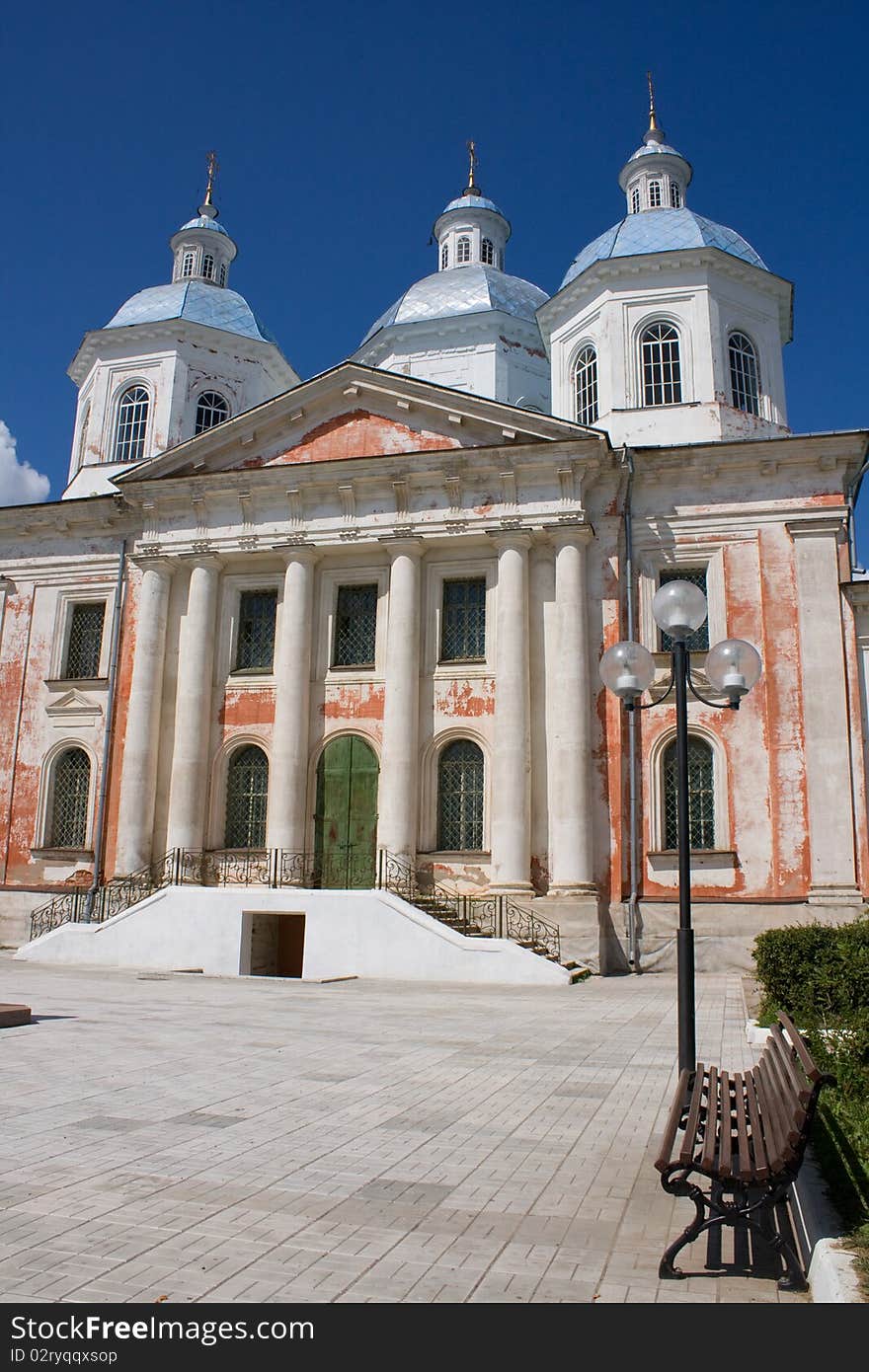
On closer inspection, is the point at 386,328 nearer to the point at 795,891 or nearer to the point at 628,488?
the point at 628,488

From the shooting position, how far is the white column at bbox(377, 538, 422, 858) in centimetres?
2334

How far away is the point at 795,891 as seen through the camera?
21.8 meters

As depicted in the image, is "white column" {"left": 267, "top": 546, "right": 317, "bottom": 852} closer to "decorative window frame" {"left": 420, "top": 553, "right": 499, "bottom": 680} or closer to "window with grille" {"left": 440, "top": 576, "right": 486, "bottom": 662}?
"decorative window frame" {"left": 420, "top": 553, "right": 499, "bottom": 680}

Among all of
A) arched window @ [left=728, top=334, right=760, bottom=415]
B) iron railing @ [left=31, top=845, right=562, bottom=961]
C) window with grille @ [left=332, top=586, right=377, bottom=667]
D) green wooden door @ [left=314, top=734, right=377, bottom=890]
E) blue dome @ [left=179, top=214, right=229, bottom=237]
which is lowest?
iron railing @ [left=31, top=845, right=562, bottom=961]

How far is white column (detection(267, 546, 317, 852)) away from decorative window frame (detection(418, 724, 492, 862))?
289cm

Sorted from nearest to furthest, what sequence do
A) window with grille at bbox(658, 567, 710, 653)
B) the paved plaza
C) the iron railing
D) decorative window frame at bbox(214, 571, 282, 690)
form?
the paved plaza < the iron railing < window with grille at bbox(658, 567, 710, 653) < decorative window frame at bbox(214, 571, 282, 690)

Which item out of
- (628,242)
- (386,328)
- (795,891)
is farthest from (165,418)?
(795,891)

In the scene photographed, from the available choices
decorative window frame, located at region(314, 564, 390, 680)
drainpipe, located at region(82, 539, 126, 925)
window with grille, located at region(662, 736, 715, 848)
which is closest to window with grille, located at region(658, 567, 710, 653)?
window with grille, located at region(662, 736, 715, 848)

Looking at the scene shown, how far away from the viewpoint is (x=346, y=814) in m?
24.7

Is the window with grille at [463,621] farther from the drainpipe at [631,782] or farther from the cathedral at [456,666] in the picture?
the drainpipe at [631,782]

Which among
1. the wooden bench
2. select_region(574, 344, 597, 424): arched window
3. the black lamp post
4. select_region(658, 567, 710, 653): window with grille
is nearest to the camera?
the wooden bench

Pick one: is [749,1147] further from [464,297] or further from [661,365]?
[464,297]

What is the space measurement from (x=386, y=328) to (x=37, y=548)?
12347mm

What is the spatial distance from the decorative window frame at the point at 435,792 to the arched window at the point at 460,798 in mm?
137
